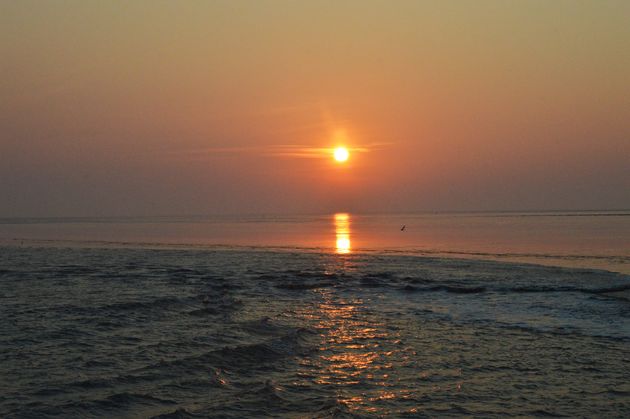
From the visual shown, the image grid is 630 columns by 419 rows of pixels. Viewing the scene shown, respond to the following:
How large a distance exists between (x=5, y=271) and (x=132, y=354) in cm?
2426

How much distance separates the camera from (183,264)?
43438 millimetres

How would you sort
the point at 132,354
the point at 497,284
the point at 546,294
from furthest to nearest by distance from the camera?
the point at 497,284, the point at 546,294, the point at 132,354

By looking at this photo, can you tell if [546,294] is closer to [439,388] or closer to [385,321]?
[385,321]

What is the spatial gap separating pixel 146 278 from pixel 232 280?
4.73 m

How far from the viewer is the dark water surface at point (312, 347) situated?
39.0 ft

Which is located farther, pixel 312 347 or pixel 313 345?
pixel 313 345

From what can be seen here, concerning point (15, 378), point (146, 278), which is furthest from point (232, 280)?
point (15, 378)

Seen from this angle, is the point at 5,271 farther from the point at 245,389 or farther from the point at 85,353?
the point at 245,389

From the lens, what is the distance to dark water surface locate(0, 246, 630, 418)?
1188 cm

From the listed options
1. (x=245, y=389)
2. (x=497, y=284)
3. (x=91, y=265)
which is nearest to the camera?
(x=245, y=389)

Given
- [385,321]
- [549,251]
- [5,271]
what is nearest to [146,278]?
[5,271]

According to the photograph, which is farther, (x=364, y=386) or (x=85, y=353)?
(x=85, y=353)

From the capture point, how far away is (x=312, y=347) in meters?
17.1

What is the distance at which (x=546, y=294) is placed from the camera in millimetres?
27844
